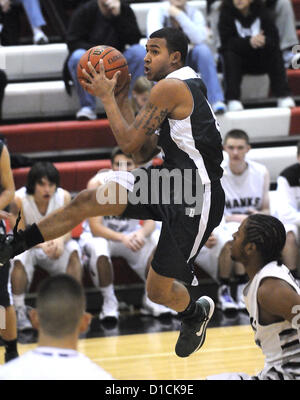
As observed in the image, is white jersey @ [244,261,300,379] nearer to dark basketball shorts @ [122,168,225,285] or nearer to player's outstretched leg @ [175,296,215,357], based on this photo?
dark basketball shorts @ [122,168,225,285]

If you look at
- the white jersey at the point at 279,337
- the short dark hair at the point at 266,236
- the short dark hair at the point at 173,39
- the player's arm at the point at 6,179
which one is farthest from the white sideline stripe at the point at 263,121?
the white jersey at the point at 279,337

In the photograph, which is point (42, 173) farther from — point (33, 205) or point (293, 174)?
point (293, 174)

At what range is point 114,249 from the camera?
23.5 ft

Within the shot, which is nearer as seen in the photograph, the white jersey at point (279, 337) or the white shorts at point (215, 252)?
the white jersey at point (279, 337)

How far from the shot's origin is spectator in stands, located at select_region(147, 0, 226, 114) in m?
7.98

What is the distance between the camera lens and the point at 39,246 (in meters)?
6.79

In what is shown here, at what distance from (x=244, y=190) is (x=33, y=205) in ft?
6.14

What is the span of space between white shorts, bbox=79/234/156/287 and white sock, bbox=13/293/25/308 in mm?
626

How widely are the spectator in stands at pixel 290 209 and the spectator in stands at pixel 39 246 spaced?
69.5 inches

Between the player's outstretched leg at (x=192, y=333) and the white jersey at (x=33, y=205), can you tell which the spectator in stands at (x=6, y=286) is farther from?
the white jersey at (x=33, y=205)

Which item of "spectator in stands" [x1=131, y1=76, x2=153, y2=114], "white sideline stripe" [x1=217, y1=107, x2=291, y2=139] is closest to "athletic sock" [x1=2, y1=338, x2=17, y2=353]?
"spectator in stands" [x1=131, y1=76, x2=153, y2=114]

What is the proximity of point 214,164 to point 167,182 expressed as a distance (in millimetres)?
290

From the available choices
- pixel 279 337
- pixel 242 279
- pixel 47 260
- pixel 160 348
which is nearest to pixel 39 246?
pixel 47 260

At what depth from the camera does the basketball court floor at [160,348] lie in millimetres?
5605
